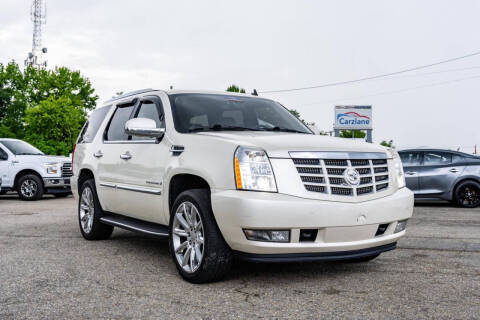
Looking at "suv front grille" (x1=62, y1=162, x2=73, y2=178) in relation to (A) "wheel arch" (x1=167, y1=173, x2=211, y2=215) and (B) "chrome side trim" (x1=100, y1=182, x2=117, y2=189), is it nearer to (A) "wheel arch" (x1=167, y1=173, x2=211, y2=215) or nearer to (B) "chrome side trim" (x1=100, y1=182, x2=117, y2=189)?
(B) "chrome side trim" (x1=100, y1=182, x2=117, y2=189)

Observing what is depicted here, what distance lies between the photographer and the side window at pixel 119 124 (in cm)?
670

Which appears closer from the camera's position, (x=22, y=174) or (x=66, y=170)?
(x=22, y=174)

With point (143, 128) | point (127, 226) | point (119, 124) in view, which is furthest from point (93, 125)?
point (143, 128)

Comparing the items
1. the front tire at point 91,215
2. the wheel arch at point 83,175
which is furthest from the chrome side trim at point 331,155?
the wheel arch at point 83,175

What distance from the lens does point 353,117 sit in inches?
1578

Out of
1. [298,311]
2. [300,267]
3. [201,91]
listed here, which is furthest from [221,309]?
[201,91]

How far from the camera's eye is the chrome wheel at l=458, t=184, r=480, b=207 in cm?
1288

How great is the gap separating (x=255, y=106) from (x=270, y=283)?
2.34 meters

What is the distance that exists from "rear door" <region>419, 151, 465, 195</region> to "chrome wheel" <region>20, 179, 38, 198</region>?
34.9 ft

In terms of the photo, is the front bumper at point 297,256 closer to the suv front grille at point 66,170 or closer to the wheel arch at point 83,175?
the wheel arch at point 83,175

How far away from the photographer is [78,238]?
766cm

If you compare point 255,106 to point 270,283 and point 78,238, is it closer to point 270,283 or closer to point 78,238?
point 270,283

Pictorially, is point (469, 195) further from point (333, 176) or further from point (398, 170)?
point (333, 176)

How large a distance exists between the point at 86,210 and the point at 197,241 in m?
3.29
